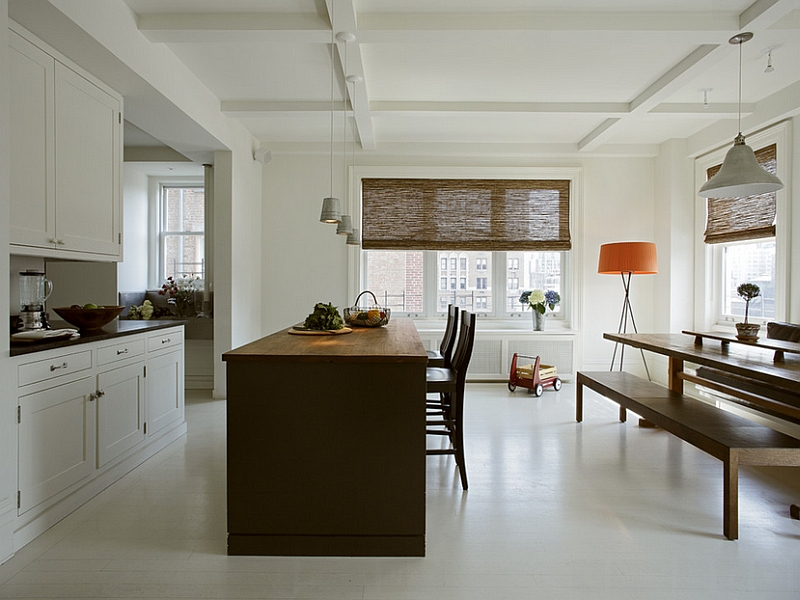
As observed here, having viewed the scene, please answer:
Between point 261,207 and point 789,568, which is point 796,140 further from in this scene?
point 261,207

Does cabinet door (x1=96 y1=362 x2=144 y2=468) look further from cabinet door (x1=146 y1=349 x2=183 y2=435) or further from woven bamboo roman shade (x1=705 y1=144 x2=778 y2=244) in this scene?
woven bamboo roman shade (x1=705 y1=144 x2=778 y2=244)

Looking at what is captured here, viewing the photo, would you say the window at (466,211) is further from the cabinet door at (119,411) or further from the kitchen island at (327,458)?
the kitchen island at (327,458)

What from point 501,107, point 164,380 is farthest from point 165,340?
point 501,107

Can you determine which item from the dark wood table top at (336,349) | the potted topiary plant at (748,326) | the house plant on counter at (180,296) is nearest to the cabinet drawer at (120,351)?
the dark wood table top at (336,349)

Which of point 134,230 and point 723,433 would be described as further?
point 134,230

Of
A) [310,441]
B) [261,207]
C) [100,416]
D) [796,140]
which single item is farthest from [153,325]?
[796,140]

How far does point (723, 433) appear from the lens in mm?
2604

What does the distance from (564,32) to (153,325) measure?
3.24m

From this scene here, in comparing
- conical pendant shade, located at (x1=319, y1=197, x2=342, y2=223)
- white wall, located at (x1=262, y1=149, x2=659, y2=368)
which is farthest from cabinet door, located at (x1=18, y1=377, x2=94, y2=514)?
white wall, located at (x1=262, y1=149, x2=659, y2=368)

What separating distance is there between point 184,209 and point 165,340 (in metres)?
2.97

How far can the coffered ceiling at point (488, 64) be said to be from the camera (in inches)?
123

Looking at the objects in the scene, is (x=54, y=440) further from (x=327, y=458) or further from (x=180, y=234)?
(x=180, y=234)

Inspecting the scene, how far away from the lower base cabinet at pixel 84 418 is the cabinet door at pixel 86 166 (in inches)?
26.5

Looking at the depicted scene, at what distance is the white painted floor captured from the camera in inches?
76.5
